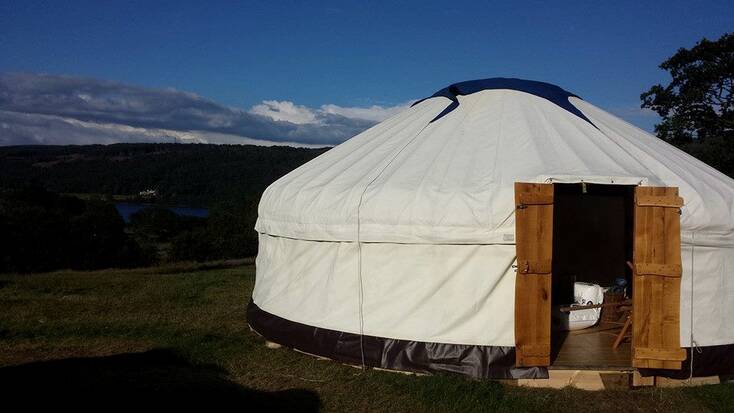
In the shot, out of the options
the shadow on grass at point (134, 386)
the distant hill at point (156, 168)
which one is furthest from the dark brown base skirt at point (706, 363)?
the distant hill at point (156, 168)

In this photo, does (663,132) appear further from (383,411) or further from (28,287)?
(28,287)

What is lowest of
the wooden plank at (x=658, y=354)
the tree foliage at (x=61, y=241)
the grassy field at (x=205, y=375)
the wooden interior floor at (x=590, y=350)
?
the tree foliage at (x=61, y=241)

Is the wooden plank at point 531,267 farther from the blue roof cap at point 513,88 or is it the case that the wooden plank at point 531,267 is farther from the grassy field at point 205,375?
the blue roof cap at point 513,88

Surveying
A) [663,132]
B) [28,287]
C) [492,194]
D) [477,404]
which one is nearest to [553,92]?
[492,194]

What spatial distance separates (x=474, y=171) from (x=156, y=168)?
3778cm

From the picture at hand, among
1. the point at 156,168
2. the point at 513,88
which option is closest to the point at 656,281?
the point at 513,88

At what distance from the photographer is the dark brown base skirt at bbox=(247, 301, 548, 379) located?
482cm

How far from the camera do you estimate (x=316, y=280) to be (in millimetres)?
5586

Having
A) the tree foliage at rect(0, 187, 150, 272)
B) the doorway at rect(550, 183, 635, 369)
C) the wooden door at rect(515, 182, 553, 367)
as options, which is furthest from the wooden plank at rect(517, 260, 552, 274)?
the tree foliage at rect(0, 187, 150, 272)

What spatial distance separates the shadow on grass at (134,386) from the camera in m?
4.48

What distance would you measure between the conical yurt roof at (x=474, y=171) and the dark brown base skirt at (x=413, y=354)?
84 centimetres

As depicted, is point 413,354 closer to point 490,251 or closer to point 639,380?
point 490,251

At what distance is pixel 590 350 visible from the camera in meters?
5.45

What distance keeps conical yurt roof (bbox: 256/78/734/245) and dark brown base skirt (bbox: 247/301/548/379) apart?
84 centimetres
